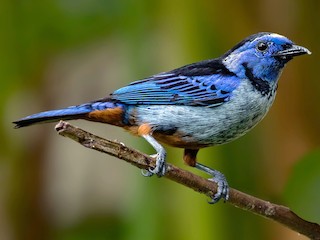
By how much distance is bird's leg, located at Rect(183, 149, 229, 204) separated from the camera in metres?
2.28

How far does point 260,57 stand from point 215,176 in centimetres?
39

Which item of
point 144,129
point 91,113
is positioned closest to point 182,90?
point 144,129

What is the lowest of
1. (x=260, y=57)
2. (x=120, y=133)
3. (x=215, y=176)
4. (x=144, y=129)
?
(x=120, y=133)

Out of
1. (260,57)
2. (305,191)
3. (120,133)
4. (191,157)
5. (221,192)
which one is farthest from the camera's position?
(120,133)

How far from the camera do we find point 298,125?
275cm

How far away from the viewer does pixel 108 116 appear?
233cm

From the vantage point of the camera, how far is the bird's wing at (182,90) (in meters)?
2.38

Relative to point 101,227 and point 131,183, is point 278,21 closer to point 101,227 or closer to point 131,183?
point 131,183

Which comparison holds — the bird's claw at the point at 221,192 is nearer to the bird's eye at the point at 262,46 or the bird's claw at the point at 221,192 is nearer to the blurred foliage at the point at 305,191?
the blurred foliage at the point at 305,191

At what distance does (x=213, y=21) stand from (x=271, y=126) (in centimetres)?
47

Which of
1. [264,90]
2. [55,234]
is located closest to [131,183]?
[55,234]

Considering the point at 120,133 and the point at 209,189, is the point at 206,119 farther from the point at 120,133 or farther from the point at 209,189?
the point at 120,133

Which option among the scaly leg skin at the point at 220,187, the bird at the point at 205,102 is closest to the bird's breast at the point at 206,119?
the bird at the point at 205,102

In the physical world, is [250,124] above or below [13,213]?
→ above
